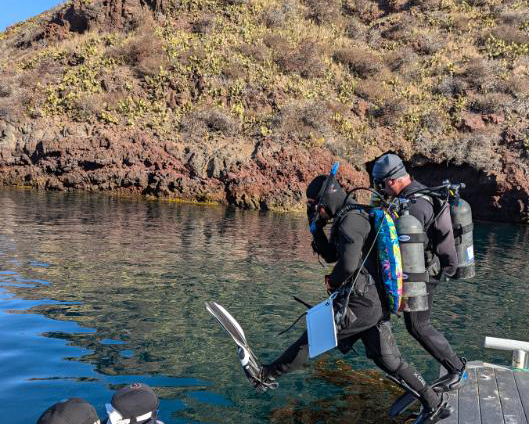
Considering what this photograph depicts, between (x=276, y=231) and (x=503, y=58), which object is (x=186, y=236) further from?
(x=503, y=58)

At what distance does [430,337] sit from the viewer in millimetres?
4832

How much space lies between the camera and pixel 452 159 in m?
29.2

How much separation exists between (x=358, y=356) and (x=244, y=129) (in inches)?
985

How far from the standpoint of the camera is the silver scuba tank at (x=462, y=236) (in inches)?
194

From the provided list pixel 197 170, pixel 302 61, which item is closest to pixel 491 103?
pixel 302 61

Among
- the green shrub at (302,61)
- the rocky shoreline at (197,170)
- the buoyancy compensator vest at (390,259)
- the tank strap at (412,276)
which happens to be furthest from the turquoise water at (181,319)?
the green shrub at (302,61)

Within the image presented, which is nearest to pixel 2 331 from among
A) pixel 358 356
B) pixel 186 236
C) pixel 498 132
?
pixel 358 356

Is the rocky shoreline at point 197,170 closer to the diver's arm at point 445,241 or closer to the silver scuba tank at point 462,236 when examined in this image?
the silver scuba tank at point 462,236

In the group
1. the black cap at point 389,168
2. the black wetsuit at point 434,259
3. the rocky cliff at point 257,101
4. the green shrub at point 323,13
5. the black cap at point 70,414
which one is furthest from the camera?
the green shrub at point 323,13

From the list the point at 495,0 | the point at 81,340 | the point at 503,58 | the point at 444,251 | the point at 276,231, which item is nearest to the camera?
the point at 444,251

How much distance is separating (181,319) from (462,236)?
4.23 metres

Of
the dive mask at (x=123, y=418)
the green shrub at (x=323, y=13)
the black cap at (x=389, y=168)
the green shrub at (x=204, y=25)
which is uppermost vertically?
the green shrub at (x=323, y=13)

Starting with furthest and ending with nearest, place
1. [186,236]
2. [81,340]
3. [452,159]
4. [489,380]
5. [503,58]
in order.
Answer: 1. [503,58]
2. [452,159]
3. [186,236]
4. [81,340]
5. [489,380]

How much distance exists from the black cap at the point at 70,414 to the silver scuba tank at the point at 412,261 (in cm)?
269
